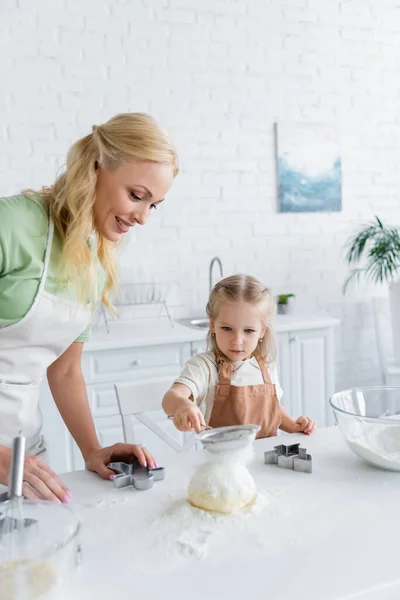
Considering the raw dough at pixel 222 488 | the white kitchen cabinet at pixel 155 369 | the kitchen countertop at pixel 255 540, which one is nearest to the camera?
the kitchen countertop at pixel 255 540

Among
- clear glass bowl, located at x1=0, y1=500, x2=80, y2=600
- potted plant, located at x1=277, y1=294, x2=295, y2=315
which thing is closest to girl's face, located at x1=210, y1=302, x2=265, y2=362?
clear glass bowl, located at x1=0, y1=500, x2=80, y2=600

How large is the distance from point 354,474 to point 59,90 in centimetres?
267

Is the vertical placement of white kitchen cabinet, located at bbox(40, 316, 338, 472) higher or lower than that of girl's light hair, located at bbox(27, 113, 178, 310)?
lower

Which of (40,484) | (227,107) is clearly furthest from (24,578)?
(227,107)

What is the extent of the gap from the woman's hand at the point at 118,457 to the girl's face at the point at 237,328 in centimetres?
49

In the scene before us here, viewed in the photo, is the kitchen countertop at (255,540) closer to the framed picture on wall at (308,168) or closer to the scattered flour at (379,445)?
the scattered flour at (379,445)

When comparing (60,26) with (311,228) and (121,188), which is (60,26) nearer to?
(311,228)

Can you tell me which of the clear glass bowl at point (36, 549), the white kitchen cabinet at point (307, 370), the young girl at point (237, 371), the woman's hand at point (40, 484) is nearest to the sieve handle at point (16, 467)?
the clear glass bowl at point (36, 549)

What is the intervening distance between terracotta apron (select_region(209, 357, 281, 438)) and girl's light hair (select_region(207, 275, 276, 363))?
0.12 meters

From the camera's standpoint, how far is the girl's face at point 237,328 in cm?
182

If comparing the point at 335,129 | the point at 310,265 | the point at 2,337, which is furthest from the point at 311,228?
the point at 2,337

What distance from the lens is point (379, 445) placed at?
1.41 m

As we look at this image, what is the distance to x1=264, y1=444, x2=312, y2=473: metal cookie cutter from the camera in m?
1.41

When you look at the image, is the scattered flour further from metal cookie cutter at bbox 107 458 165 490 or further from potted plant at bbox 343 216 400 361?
potted plant at bbox 343 216 400 361
